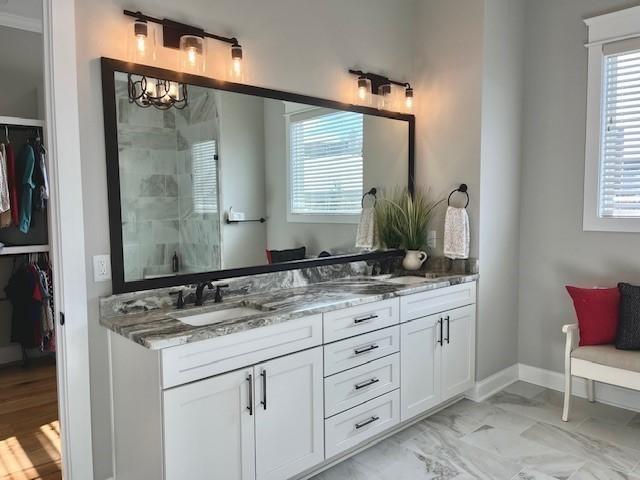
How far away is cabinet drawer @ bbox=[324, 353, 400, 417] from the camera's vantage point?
2.42m

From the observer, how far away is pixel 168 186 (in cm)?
240

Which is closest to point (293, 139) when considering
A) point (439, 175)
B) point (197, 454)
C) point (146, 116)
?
point (146, 116)

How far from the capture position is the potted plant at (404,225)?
351 cm

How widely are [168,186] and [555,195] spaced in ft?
8.81

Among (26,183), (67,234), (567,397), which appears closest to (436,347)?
(567,397)

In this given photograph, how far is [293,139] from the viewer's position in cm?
297

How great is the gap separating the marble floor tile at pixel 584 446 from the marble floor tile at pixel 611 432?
54 millimetres

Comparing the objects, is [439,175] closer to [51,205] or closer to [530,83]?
[530,83]

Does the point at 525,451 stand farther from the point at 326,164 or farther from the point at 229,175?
the point at 229,175

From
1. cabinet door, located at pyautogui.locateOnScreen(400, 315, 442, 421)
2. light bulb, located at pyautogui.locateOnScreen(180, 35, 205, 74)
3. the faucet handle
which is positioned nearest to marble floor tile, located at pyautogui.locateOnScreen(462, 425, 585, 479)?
cabinet door, located at pyautogui.locateOnScreen(400, 315, 442, 421)

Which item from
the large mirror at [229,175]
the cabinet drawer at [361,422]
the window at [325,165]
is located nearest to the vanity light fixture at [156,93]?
the large mirror at [229,175]

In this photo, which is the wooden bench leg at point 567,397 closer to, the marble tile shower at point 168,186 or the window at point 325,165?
the window at point 325,165

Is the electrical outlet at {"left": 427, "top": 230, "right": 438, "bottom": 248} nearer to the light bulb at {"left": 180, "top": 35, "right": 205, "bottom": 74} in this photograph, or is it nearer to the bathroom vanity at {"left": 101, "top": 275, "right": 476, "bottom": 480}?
the bathroom vanity at {"left": 101, "top": 275, "right": 476, "bottom": 480}

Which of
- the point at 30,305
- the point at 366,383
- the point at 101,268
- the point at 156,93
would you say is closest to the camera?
the point at 101,268
